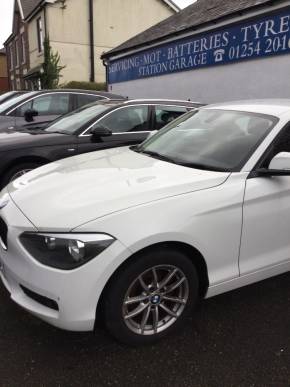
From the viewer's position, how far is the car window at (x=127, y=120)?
570cm

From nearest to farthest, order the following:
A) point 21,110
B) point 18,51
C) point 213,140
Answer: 1. point 213,140
2. point 21,110
3. point 18,51

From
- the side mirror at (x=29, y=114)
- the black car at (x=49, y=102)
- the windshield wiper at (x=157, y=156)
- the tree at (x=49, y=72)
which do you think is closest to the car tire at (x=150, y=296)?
the windshield wiper at (x=157, y=156)

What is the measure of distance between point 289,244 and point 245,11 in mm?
7665

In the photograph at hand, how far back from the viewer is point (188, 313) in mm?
2762

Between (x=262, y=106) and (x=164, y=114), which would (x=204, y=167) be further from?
(x=164, y=114)

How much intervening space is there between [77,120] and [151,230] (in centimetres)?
392

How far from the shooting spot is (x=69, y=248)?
2273mm

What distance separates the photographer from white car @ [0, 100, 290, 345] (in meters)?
2.29

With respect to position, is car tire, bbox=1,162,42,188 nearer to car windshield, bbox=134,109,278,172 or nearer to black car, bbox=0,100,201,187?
black car, bbox=0,100,201,187

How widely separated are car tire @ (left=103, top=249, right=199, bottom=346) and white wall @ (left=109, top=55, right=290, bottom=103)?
674 centimetres

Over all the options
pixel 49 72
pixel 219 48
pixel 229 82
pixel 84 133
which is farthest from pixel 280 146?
pixel 49 72

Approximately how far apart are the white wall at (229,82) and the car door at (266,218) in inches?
236

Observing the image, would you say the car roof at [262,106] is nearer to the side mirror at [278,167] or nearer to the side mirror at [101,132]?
the side mirror at [278,167]

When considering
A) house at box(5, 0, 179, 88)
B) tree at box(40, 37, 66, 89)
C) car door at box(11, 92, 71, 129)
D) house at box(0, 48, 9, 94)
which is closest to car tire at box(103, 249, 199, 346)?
car door at box(11, 92, 71, 129)
